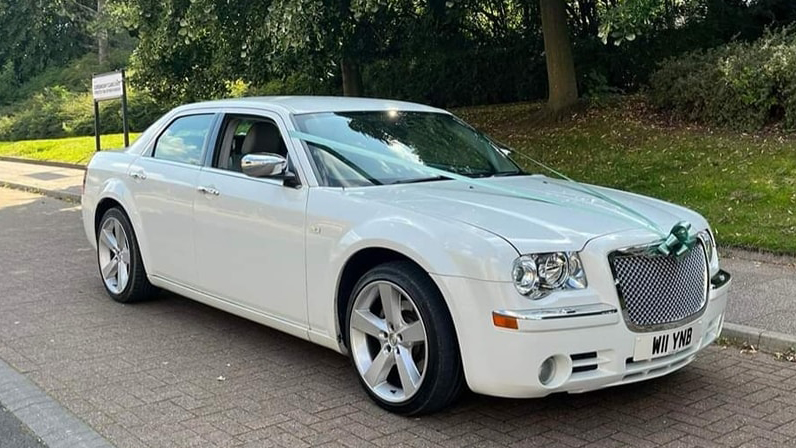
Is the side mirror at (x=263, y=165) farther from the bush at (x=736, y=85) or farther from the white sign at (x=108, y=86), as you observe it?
the white sign at (x=108, y=86)

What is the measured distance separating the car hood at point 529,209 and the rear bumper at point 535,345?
293 millimetres

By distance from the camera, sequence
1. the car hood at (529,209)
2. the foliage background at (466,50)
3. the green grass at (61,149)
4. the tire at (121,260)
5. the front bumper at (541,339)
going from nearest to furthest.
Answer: the front bumper at (541,339)
the car hood at (529,209)
the tire at (121,260)
the foliage background at (466,50)
the green grass at (61,149)

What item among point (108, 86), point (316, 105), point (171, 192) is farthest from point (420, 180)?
point (108, 86)

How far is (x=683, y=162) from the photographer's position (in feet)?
35.3

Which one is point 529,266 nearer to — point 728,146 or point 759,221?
point 759,221

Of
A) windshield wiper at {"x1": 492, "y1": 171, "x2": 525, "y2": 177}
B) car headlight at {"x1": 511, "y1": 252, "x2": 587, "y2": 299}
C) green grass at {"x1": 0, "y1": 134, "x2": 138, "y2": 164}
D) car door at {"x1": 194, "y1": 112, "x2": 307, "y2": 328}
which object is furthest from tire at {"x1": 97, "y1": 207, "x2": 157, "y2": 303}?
green grass at {"x1": 0, "y1": 134, "x2": 138, "y2": 164}

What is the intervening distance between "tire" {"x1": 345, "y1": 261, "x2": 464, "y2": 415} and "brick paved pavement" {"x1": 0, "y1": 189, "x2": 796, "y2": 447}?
146 millimetres

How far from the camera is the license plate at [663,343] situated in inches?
152

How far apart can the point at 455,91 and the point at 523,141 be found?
20.3 ft

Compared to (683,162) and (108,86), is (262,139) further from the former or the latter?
(108,86)

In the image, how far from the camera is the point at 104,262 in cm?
684

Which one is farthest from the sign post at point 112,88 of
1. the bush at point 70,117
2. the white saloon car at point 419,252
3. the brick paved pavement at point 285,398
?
the bush at point 70,117

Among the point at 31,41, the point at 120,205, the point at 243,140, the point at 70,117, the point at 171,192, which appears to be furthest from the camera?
the point at 31,41

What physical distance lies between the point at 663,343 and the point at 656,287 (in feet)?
0.93
